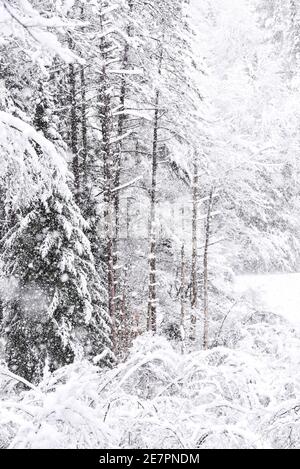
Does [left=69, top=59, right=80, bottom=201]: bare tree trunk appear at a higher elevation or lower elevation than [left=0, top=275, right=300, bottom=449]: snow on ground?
higher

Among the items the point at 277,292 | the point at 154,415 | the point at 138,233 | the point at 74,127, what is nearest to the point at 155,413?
the point at 154,415

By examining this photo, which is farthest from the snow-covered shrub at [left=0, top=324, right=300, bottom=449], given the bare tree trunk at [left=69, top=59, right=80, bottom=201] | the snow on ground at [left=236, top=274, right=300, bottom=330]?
the snow on ground at [left=236, top=274, right=300, bottom=330]

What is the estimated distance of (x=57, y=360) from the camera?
33.3 ft

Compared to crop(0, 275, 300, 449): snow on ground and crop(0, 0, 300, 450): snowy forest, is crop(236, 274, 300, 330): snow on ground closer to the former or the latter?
crop(0, 0, 300, 450): snowy forest

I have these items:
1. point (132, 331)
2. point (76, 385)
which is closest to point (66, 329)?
point (132, 331)

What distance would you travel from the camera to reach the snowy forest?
3438mm

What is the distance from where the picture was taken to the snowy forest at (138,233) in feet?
11.3

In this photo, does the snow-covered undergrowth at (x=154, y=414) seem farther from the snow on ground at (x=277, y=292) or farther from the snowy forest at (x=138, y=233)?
the snow on ground at (x=277, y=292)

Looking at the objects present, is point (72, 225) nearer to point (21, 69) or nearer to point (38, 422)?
point (21, 69)

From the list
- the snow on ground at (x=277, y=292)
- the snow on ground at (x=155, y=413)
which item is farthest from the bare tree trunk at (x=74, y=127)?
the snow on ground at (x=155, y=413)

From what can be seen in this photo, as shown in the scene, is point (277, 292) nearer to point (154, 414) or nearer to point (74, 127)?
point (74, 127)

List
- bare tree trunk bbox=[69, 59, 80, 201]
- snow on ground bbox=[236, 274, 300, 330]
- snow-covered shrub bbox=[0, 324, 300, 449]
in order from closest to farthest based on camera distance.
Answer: snow-covered shrub bbox=[0, 324, 300, 449] → bare tree trunk bbox=[69, 59, 80, 201] → snow on ground bbox=[236, 274, 300, 330]

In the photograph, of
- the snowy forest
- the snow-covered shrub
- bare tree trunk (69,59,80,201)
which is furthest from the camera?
bare tree trunk (69,59,80,201)

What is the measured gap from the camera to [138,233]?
631 inches
